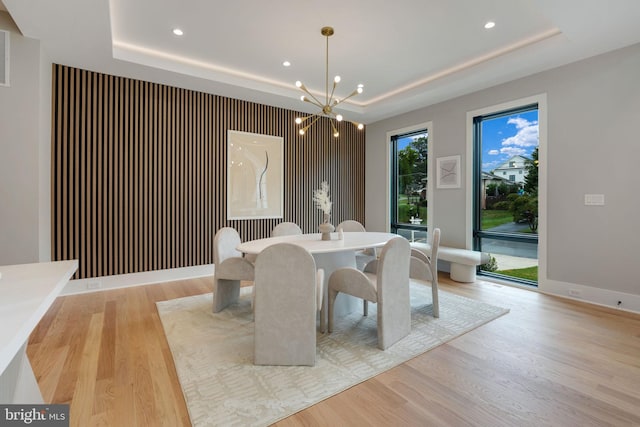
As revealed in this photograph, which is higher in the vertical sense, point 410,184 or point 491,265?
point 410,184

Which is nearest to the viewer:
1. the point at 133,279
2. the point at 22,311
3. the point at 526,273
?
the point at 22,311

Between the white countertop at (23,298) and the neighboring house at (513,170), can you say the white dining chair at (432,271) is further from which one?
the white countertop at (23,298)

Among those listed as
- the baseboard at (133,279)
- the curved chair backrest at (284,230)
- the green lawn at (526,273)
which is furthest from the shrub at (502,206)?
the baseboard at (133,279)

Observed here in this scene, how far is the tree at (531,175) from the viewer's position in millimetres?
4098

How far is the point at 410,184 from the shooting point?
19.1 ft

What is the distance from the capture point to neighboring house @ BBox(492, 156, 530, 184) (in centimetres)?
426

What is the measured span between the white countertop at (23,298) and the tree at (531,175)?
4.92m

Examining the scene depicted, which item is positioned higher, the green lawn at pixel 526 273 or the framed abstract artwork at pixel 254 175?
the framed abstract artwork at pixel 254 175

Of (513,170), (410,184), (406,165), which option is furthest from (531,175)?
(406,165)

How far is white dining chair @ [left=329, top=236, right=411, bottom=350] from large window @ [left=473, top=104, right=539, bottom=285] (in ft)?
8.71

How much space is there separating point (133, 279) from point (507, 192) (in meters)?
5.43

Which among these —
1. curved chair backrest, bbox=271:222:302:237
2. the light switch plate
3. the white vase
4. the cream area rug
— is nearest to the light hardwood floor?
the cream area rug

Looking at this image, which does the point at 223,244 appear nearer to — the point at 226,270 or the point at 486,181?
the point at 226,270

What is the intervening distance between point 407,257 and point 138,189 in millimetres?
3694
